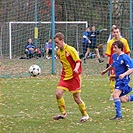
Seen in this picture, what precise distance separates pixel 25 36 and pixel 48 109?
1419 centimetres

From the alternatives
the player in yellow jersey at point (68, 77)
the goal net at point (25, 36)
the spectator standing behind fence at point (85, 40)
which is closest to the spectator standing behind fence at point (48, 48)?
the goal net at point (25, 36)

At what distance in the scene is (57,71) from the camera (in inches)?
789

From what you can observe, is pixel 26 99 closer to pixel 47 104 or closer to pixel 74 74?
pixel 47 104

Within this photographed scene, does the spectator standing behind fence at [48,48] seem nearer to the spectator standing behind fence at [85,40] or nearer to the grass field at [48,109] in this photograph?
the spectator standing behind fence at [85,40]

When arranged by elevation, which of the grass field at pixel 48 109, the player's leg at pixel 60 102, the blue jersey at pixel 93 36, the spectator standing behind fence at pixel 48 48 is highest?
the blue jersey at pixel 93 36

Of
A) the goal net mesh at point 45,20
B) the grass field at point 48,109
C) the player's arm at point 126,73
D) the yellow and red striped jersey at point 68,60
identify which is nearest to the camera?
the grass field at point 48,109

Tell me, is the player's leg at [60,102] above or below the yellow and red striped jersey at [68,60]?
below

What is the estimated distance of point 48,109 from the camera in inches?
436

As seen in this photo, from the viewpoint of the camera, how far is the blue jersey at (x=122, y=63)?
991cm

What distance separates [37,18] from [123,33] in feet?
12.8

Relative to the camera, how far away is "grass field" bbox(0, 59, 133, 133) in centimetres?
894

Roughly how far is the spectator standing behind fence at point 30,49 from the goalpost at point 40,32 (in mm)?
284

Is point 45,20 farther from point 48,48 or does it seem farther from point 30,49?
point 30,49


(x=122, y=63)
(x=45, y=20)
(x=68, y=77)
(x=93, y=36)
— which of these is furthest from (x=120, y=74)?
(x=93, y=36)
